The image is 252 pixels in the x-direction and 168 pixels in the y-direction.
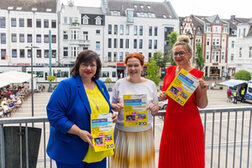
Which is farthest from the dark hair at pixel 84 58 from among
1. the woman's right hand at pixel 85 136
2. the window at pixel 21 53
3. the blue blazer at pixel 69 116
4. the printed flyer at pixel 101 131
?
the window at pixel 21 53

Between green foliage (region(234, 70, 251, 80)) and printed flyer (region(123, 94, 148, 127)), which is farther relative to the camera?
green foliage (region(234, 70, 251, 80))

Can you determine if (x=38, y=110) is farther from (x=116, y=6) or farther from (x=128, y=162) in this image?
(x=116, y=6)

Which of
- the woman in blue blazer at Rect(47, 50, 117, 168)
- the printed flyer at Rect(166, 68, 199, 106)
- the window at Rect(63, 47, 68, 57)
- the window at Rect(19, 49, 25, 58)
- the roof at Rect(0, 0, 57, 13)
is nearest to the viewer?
the woman in blue blazer at Rect(47, 50, 117, 168)

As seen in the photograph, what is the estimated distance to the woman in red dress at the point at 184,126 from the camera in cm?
328

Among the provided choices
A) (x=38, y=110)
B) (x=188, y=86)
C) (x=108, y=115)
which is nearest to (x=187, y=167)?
(x=188, y=86)

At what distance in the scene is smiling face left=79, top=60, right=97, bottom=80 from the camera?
2.76 metres

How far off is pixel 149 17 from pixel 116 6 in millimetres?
7297

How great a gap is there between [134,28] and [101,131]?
51.0m

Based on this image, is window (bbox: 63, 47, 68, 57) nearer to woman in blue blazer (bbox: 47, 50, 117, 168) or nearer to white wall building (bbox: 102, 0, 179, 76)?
white wall building (bbox: 102, 0, 179, 76)

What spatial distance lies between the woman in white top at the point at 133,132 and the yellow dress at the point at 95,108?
436 millimetres

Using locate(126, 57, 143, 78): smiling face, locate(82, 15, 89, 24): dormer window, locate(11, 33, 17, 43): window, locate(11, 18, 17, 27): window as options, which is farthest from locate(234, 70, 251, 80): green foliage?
locate(11, 18, 17, 27): window

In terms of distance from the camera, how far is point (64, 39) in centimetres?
4847

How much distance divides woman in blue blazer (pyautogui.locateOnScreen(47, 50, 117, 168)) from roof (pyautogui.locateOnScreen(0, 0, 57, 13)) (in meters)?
49.5

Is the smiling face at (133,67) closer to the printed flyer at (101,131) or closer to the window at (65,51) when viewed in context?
the printed flyer at (101,131)
